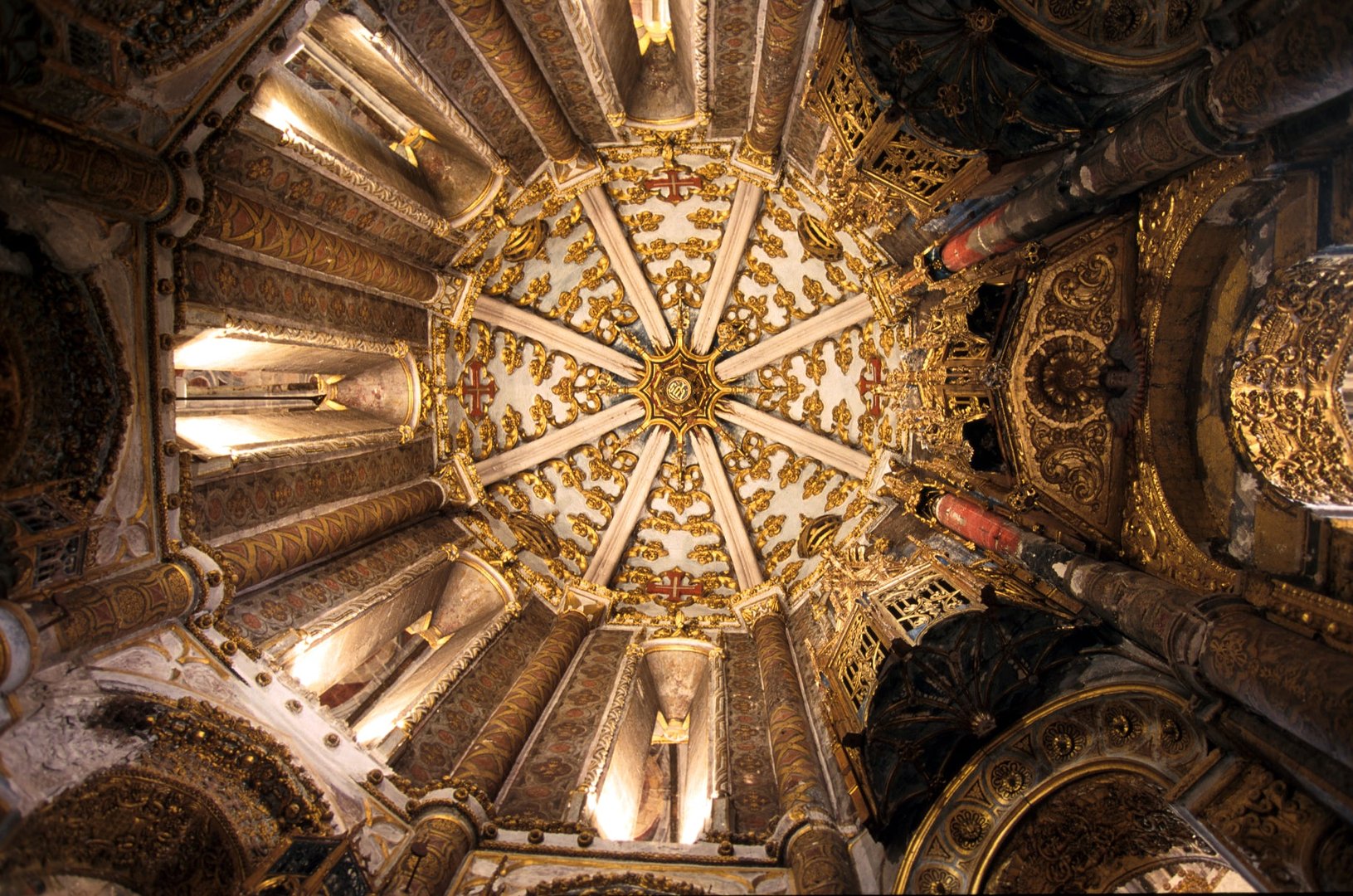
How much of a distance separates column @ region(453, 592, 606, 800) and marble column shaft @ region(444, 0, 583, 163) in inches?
319

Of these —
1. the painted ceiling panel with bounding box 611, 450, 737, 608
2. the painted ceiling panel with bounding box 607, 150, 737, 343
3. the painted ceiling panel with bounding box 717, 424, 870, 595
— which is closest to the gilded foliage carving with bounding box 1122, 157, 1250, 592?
the painted ceiling panel with bounding box 717, 424, 870, 595

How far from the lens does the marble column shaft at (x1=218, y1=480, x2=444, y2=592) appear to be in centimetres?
907

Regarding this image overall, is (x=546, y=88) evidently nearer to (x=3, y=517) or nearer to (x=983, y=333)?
(x=983, y=333)

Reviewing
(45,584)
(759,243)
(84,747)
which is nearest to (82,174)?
(45,584)

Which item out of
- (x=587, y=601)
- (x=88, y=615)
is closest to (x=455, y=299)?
(x=587, y=601)

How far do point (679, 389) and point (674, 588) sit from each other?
13.8 feet

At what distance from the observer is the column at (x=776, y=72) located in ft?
33.3

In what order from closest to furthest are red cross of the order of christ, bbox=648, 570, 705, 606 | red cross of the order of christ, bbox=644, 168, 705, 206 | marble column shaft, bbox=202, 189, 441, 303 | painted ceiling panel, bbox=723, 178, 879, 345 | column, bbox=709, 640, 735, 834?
marble column shaft, bbox=202, 189, 441, 303 → column, bbox=709, 640, 735, 834 → painted ceiling panel, bbox=723, 178, 879, 345 → red cross of the order of christ, bbox=644, 168, 705, 206 → red cross of the order of christ, bbox=648, 570, 705, 606

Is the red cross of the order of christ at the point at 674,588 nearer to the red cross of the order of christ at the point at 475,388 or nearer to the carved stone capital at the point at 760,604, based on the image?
the carved stone capital at the point at 760,604

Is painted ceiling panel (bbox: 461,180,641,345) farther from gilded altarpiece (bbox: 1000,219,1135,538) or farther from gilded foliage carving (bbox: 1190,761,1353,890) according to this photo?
gilded foliage carving (bbox: 1190,761,1353,890)

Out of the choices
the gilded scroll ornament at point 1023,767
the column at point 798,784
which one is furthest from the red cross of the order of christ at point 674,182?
the gilded scroll ornament at point 1023,767

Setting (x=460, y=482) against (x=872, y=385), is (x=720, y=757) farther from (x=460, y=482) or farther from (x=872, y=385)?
(x=872, y=385)

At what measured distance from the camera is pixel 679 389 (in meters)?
17.0

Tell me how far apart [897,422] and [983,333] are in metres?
3.72
